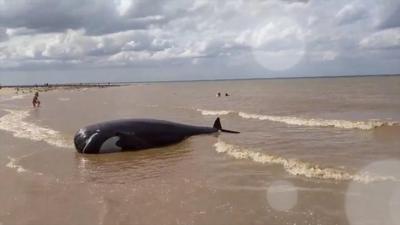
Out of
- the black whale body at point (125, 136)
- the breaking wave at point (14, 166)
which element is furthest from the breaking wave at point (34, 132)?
the breaking wave at point (14, 166)

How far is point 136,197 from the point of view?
1180 centimetres

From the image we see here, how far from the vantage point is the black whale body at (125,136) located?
762 inches

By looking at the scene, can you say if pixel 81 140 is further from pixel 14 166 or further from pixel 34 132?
pixel 34 132

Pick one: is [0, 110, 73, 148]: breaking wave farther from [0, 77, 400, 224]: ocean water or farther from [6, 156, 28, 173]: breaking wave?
[6, 156, 28, 173]: breaking wave

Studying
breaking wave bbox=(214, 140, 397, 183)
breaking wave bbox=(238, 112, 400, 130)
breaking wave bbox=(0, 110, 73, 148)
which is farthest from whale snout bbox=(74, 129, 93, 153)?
breaking wave bbox=(238, 112, 400, 130)

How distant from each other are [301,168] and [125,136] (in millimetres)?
8354

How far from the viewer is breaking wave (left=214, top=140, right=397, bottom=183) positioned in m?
12.7

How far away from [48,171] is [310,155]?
858 centimetres

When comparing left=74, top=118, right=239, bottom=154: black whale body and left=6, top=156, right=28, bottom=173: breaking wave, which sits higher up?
left=74, top=118, right=239, bottom=154: black whale body

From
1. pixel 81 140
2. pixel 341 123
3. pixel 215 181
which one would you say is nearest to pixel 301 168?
pixel 215 181

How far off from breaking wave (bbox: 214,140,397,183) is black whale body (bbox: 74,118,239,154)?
385cm

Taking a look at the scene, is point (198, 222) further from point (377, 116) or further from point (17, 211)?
point (377, 116)

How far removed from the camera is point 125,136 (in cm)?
1988

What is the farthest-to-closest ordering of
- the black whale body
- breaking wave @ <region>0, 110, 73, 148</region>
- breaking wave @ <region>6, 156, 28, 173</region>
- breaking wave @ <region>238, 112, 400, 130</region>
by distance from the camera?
breaking wave @ <region>238, 112, 400, 130</region>, breaking wave @ <region>0, 110, 73, 148</region>, the black whale body, breaking wave @ <region>6, 156, 28, 173</region>
